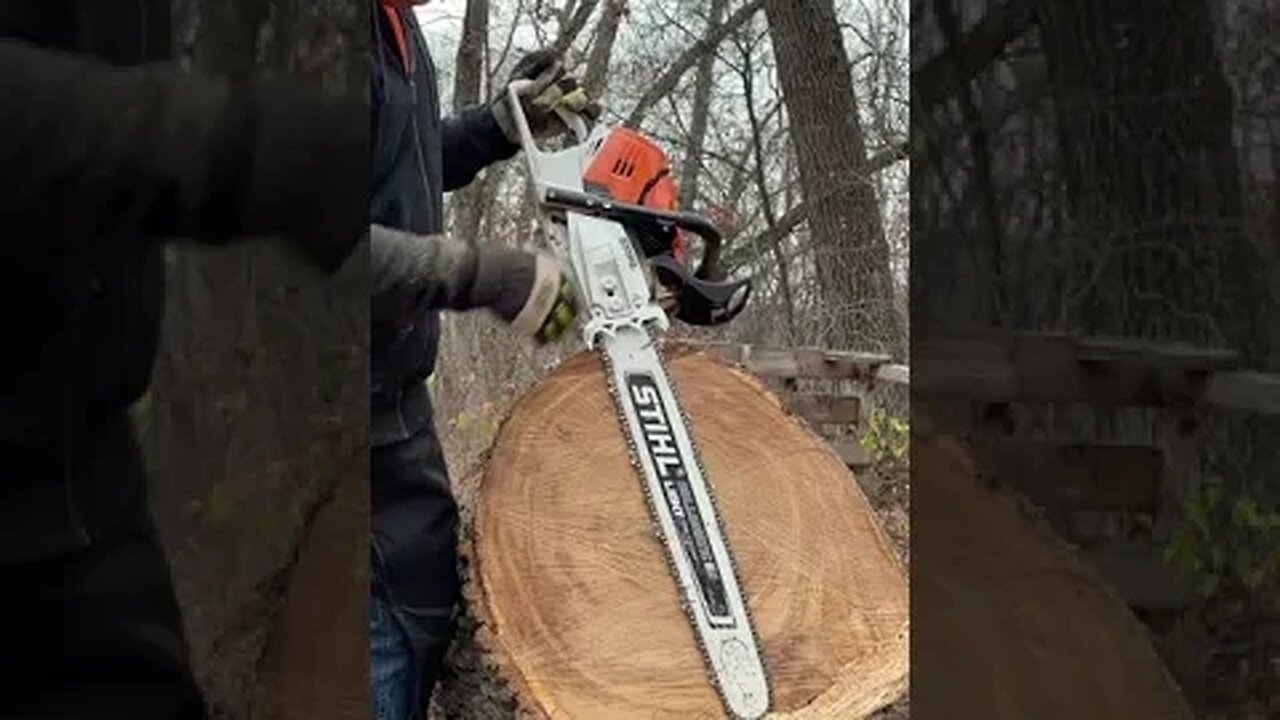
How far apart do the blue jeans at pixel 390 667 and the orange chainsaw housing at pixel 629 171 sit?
81cm

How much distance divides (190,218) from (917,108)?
0.40 metres

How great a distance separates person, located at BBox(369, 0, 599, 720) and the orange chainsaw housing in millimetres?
103

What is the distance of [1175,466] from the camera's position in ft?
3.09

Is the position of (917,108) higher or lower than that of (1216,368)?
higher

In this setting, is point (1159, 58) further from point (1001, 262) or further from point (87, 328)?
point (87, 328)

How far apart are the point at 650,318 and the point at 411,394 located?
2.06 feet

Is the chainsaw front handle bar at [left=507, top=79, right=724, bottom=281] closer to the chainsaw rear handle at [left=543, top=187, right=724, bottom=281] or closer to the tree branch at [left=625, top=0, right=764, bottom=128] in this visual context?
the chainsaw rear handle at [left=543, top=187, right=724, bottom=281]

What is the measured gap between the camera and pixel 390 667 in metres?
2.51

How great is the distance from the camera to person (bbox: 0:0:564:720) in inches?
33.0

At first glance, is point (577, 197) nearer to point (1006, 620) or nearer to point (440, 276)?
point (440, 276)

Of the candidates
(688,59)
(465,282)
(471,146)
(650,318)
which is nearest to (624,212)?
(650,318)

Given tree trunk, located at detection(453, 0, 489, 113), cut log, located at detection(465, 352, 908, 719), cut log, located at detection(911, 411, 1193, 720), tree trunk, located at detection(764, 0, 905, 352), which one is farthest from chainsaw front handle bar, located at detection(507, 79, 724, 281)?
tree trunk, located at detection(453, 0, 489, 113)

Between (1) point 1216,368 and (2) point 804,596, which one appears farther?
(2) point 804,596

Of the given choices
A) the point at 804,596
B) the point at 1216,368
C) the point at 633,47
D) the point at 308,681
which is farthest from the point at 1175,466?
the point at 633,47
